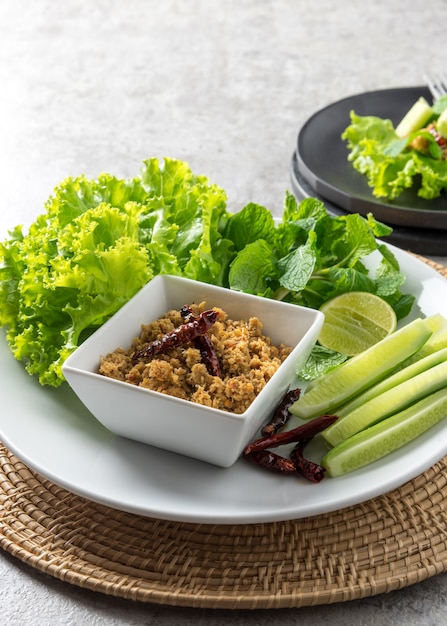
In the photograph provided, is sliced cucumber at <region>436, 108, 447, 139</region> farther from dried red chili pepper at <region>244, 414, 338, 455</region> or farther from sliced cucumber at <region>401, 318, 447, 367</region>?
dried red chili pepper at <region>244, 414, 338, 455</region>

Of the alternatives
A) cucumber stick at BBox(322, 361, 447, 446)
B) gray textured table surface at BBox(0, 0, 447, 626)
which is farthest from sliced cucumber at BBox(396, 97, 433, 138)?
cucumber stick at BBox(322, 361, 447, 446)

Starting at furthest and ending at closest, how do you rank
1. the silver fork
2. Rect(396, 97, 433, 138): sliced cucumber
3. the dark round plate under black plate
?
the silver fork
Rect(396, 97, 433, 138): sliced cucumber
the dark round plate under black plate

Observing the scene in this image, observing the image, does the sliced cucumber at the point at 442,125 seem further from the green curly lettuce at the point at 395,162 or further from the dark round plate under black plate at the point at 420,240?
the dark round plate under black plate at the point at 420,240

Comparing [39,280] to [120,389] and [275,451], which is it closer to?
[120,389]

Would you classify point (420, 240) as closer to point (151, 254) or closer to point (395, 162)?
point (395, 162)

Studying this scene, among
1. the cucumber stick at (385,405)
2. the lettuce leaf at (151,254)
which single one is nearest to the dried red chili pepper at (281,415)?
the cucumber stick at (385,405)
